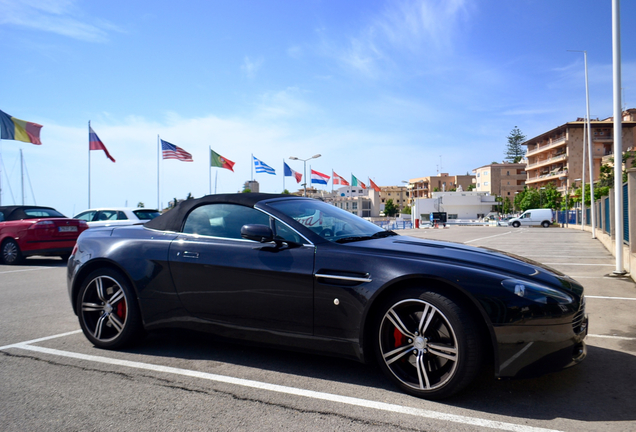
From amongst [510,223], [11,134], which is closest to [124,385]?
[11,134]

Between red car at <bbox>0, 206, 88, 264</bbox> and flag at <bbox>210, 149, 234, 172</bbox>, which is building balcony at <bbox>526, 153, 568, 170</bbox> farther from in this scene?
red car at <bbox>0, 206, 88, 264</bbox>

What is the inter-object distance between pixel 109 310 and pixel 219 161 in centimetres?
2952

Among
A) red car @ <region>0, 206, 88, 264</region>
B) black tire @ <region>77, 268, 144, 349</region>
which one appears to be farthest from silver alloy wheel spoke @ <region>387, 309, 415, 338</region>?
red car @ <region>0, 206, 88, 264</region>

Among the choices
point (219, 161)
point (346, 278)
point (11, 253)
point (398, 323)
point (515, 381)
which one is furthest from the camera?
point (219, 161)

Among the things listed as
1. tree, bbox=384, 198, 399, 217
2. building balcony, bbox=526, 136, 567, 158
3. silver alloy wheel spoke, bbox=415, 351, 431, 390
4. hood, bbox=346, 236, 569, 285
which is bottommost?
silver alloy wheel spoke, bbox=415, 351, 431, 390

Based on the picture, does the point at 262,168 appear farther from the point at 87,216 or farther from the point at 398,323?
the point at 398,323

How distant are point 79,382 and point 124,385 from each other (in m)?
0.36

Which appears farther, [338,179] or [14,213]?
[338,179]

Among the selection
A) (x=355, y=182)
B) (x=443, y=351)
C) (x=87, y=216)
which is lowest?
(x=443, y=351)

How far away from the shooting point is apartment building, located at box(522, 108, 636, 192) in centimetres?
7319

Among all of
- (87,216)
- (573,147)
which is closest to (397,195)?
(573,147)

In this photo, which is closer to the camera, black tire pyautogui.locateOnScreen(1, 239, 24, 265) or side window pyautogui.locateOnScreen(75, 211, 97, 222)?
black tire pyautogui.locateOnScreen(1, 239, 24, 265)

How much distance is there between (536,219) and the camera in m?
48.3

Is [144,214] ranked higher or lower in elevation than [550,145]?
lower
